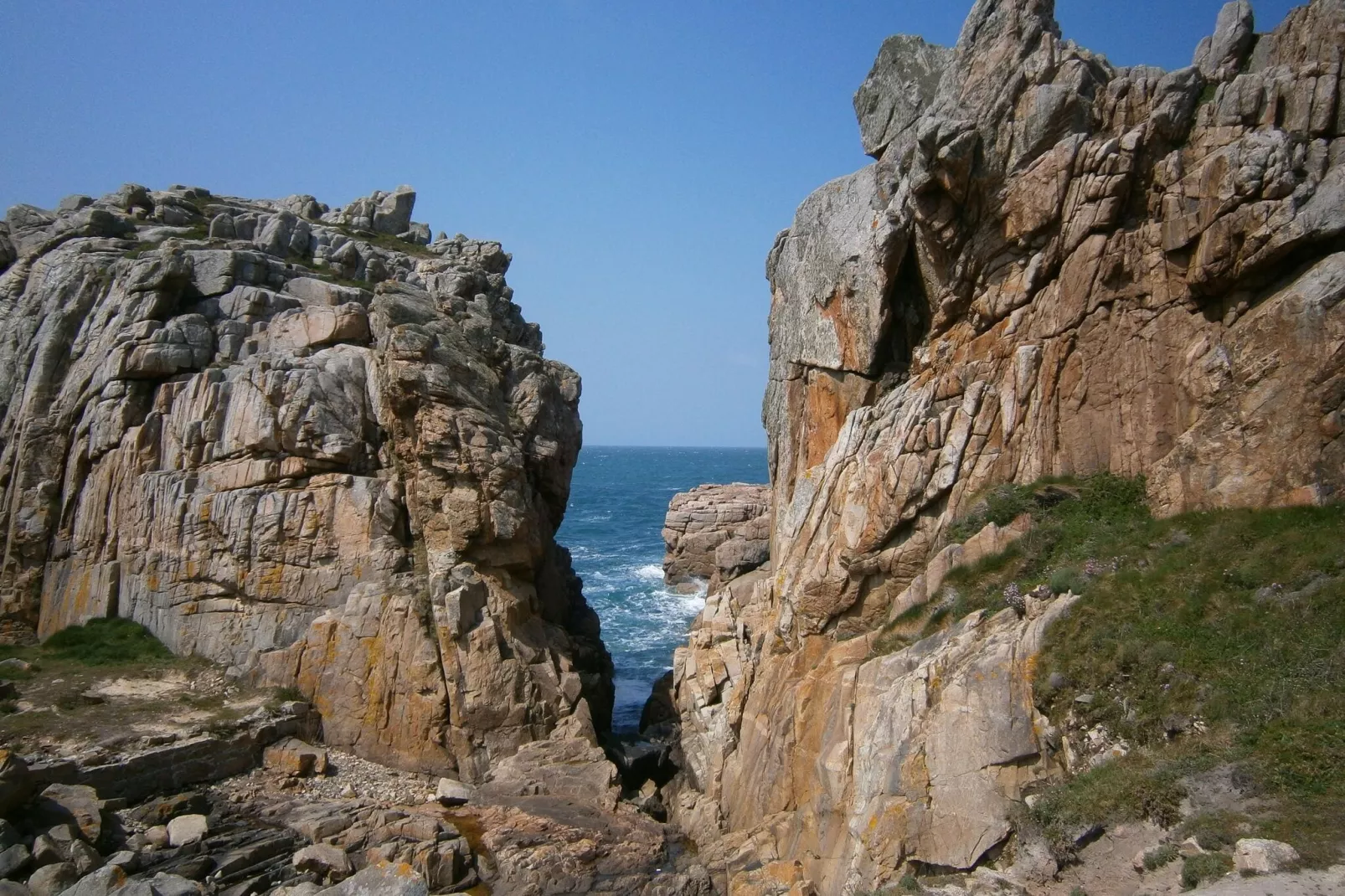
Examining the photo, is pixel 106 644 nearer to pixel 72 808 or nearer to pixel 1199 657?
pixel 72 808

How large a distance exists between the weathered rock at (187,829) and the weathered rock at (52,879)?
260cm

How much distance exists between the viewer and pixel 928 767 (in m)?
14.9

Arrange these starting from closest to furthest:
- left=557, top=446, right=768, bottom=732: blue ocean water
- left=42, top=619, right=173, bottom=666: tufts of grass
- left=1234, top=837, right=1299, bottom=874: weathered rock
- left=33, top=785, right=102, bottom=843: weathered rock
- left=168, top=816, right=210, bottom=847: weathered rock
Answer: left=1234, top=837, right=1299, bottom=874: weathered rock < left=33, top=785, right=102, bottom=843: weathered rock < left=168, top=816, right=210, bottom=847: weathered rock < left=42, top=619, right=173, bottom=666: tufts of grass < left=557, top=446, right=768, bottom=732: blue ocean water

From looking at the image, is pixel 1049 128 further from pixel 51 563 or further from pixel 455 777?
pixel 51 563

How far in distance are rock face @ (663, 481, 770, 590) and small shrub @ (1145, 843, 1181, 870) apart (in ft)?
142

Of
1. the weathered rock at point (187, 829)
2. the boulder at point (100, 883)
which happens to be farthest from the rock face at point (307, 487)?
the boulder at point (100, 883)

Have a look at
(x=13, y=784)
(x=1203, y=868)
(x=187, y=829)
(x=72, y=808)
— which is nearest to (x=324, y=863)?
(x=187, y=829)

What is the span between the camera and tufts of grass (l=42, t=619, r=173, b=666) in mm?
28141

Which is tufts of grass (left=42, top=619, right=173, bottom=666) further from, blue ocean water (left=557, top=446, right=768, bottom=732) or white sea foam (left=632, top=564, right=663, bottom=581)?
white sea foam (left=632, top=564, right=663, bottom=581)

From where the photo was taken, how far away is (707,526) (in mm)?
59812

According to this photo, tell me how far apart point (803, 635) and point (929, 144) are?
1201cm

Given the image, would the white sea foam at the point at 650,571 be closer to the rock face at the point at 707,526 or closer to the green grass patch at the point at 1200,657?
the rock face at the point at 707,526

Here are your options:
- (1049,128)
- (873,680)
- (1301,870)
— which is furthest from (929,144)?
(1301,870)

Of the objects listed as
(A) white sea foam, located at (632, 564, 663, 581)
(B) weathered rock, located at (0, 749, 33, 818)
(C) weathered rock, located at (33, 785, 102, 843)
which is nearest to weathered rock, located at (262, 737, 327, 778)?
(C) weathered rock, located at (33, 785, 102, 843)
